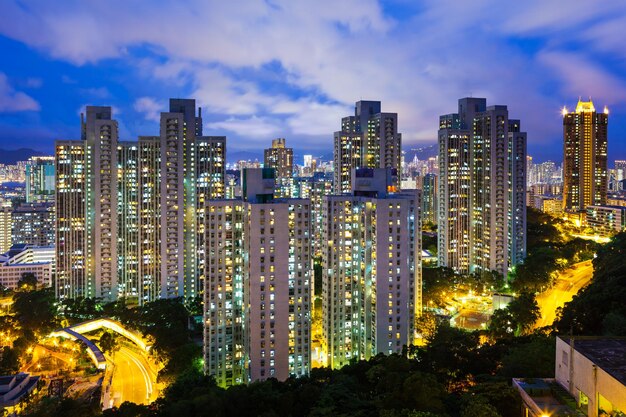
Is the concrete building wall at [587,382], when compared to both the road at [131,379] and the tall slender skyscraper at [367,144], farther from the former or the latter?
the tall slender skyscraper at [367,144]

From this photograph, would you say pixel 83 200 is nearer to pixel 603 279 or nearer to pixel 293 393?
pixel 293 393

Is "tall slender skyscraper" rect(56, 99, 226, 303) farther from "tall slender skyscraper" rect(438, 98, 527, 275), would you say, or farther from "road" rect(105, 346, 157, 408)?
"tall slender skyscraper" rect(438, 98, 527, 275)

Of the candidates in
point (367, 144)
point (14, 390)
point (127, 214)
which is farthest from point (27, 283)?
point (367, 144)

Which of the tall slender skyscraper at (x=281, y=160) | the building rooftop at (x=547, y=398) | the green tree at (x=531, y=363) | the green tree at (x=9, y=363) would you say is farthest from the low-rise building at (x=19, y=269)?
the building rooftop at (x=547, y=398)

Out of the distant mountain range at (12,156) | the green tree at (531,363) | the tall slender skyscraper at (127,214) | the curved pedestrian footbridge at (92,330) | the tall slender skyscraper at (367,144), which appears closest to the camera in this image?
the green tree at (531,363)

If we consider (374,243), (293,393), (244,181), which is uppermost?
(244,181)

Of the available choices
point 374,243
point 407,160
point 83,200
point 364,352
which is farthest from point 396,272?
point 407,160

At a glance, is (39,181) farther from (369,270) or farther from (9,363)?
(369,270)
